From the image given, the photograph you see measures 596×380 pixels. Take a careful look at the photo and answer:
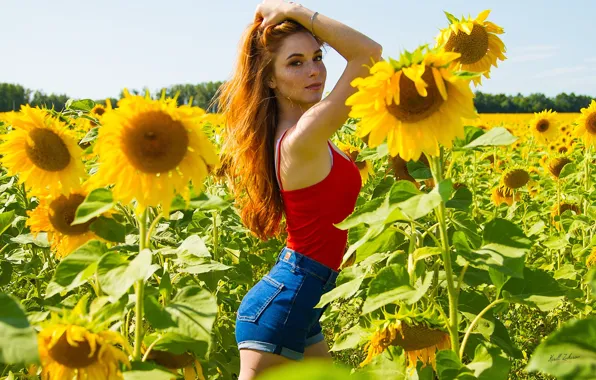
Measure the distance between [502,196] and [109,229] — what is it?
371cm

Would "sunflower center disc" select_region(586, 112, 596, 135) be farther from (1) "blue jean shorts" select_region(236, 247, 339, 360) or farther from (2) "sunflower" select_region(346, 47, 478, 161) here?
(2) "sunflower" select_region(346, 47, 478, 161)

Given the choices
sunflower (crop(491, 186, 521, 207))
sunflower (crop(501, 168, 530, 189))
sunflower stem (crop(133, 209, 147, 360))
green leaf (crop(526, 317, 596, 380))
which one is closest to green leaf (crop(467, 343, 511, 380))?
green leaf (crop(526, 317, 596, 380))

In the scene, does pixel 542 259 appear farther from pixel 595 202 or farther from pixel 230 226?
pixel 230 226

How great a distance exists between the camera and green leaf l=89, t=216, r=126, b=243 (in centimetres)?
168

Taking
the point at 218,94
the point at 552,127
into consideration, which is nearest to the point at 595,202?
the point at 218,94

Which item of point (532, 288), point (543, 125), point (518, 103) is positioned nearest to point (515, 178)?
point (543, 125)

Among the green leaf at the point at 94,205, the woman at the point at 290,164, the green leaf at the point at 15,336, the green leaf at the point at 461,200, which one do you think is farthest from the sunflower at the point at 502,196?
the green leaf at the point at 15,336

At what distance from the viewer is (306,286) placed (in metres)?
2.27

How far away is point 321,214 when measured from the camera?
7.66ft

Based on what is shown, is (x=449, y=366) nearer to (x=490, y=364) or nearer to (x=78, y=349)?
(x=490, y=364)

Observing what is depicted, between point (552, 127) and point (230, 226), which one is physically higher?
point (552, 127)

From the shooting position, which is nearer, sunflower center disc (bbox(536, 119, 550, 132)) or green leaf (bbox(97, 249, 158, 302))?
green leaf (bbox(97, 249, 158, 302))

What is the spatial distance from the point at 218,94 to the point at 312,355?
→ 124 cm

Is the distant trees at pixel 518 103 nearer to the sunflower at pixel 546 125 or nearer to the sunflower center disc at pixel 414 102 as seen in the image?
the sunflower at pixel 546 125
